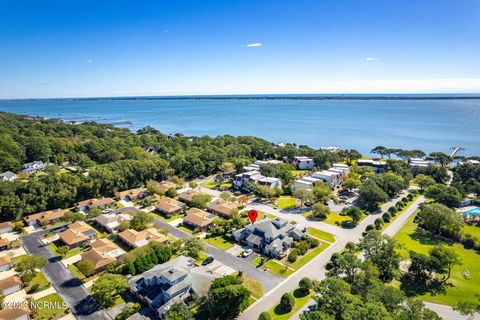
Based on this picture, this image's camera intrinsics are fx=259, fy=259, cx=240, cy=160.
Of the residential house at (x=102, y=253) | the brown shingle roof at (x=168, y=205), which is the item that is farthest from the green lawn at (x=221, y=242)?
the residential house at (x=102, y=253)

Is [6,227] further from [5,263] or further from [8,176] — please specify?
[8,176]

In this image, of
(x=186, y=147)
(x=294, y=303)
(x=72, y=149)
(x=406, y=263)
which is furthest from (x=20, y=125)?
(x=406, y=263)

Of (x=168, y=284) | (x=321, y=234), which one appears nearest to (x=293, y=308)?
(x=168, y=284)

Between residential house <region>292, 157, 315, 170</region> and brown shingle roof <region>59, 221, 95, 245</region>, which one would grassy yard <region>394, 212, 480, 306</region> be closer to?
residential house <region>292, 157, 315, 170</region>

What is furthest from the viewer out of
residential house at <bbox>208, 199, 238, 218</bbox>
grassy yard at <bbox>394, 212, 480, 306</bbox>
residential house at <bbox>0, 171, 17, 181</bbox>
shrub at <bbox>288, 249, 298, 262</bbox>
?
residential house at <bbox>0, 171, 17, 181</bbox>

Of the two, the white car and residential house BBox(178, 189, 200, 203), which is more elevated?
residential house BBox(178, 189, 200, 203)

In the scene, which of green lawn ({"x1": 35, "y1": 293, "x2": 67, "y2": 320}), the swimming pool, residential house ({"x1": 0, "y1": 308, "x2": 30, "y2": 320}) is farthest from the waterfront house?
the swimming pool

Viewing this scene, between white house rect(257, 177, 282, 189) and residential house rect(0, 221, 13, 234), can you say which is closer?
residential house rect(0, 221, 13, 234)
